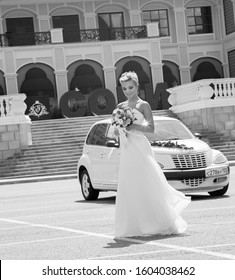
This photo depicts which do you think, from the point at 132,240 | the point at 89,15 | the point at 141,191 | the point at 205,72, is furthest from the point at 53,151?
the point at 132,240

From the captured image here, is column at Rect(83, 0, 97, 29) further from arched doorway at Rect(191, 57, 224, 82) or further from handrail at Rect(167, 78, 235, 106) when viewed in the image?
handrail at Rect(167, 78, 235, 106)

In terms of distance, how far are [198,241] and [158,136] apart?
28.2ft

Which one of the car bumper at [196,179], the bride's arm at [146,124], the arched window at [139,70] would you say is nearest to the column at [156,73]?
the arched window at [139,70]

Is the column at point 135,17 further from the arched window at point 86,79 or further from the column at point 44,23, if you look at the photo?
the column at point 44,23

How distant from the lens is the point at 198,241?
966cm

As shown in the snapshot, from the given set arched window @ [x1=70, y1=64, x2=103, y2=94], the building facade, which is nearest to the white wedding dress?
the building facade

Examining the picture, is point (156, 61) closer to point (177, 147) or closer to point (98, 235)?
point (177, 147)

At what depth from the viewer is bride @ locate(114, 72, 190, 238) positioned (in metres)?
10.5

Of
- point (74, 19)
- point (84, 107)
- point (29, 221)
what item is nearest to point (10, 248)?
point (29, 221)

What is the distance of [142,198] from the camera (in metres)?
10.6

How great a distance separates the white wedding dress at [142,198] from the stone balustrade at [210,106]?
89.1 ft

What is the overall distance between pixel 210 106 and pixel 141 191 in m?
27.7

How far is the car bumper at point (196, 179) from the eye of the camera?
54.7 ft
